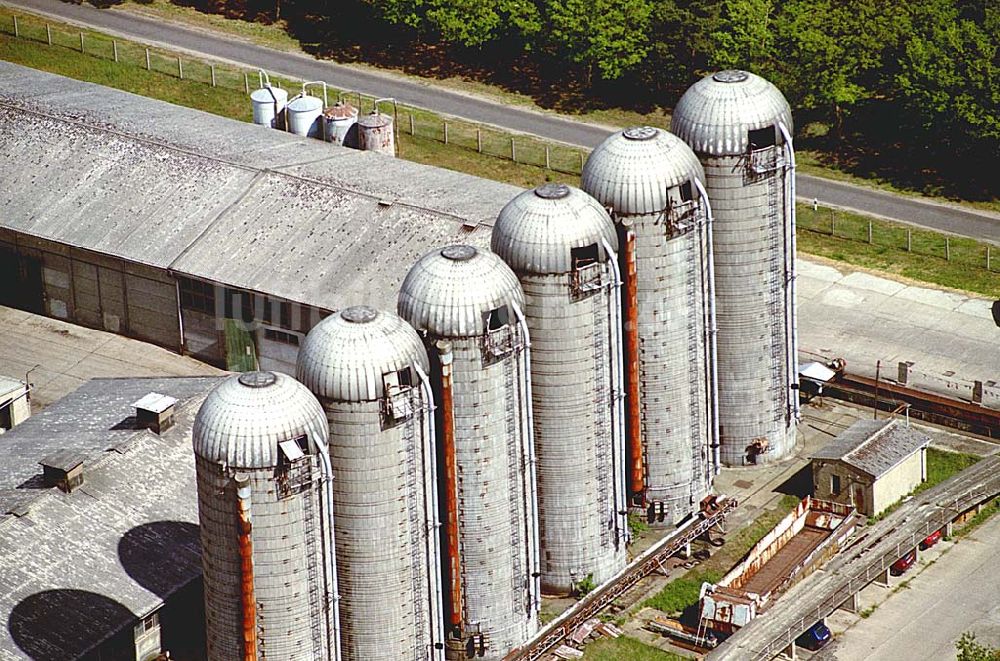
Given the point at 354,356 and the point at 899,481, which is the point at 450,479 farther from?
the point at 899,481

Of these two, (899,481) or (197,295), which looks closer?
(899,481)

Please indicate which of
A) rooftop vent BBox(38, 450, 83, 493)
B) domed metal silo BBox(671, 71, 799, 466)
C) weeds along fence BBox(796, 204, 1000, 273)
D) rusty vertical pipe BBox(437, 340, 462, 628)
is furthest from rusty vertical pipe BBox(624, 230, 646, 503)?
weeds along fence BBox(796, 204, 1000, 273)

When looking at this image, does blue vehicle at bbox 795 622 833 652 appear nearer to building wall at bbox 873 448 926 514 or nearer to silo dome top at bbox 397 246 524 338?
building wall at bbox 873 448 926 514

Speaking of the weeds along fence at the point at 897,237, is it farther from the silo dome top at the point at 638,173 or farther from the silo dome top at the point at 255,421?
the silo dome top at the point at 255,421

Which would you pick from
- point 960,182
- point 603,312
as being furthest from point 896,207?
point 603,312

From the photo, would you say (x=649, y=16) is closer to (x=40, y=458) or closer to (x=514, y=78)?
(x=514, y=78)

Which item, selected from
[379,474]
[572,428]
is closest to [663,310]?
[572,428]
